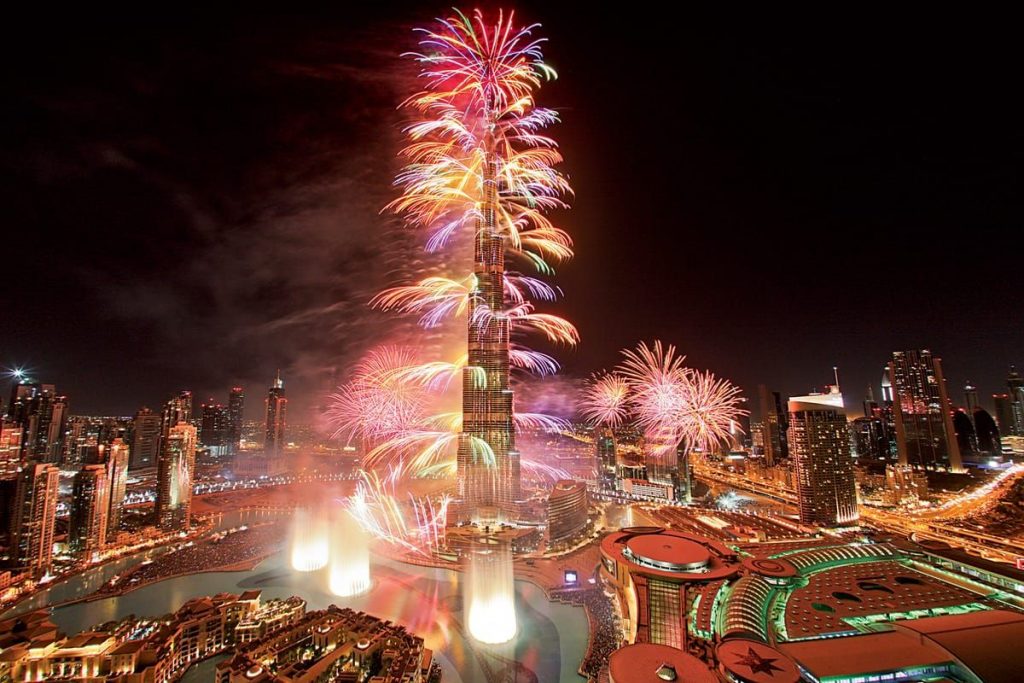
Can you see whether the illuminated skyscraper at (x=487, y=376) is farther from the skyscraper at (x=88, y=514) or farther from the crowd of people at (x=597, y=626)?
the skyscraper at (x=88, y=514)

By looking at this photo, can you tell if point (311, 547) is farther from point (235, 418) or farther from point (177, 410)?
Answer: point (235, 418)

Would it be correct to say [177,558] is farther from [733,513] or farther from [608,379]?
[733,513]

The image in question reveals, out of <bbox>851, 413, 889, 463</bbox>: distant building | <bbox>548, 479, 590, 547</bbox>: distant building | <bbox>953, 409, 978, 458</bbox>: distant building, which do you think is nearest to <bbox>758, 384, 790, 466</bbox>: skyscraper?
<bbox>851, 413, 889, 463</bbox>: distant building

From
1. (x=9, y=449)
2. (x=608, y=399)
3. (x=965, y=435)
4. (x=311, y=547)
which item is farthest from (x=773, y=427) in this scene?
(x=9, y=449)

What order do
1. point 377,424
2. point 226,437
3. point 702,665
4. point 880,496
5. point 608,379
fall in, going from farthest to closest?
1. point 226,437
2. point 880,496
3. point 608,379
4. point 377,424
5. point 702,665

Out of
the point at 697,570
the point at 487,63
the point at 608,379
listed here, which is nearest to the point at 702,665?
the point at 697,570
